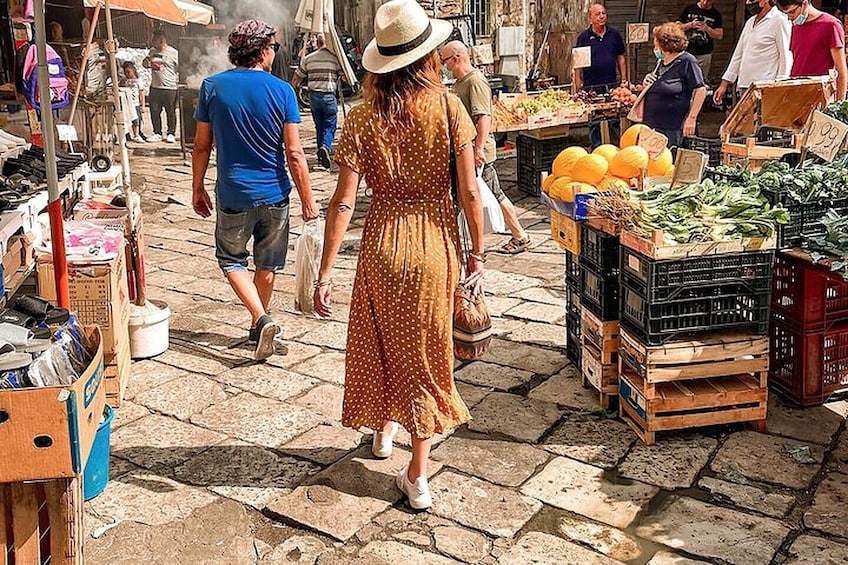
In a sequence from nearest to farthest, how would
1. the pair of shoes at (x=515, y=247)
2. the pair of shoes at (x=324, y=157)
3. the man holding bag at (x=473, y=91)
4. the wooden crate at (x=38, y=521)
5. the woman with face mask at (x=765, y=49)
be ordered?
1. the wooden crate at (x=38, y=521)
2. the man holding bag at (x=473, y=91)
3. the woman with face mask at (x=765, y=49)
4. the pair of shoes at (x=515, y=247)
5. the pair of shoes at (x=324, y=157)

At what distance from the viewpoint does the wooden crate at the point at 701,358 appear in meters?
4.41

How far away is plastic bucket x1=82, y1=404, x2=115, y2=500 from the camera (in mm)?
4012

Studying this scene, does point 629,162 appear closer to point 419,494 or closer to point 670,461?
A: point 670,461

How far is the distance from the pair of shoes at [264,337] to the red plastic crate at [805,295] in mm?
2940

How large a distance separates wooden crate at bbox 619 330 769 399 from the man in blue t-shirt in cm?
230

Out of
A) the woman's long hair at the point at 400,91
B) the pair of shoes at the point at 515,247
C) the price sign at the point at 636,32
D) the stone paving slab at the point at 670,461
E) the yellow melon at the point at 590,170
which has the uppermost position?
the price sign at the point at 636,32

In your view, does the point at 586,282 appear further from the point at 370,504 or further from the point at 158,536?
the point at 158,536

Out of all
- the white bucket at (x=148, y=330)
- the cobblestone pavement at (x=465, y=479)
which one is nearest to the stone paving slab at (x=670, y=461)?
the cobblestone pavement at (x=465, y=479)

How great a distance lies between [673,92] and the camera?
790cm

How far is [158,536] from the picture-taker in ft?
12.7

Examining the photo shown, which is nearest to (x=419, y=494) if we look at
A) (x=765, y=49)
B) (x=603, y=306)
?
(x=603, y=306)

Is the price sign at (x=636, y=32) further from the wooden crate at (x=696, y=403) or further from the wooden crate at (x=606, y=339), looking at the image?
the wooden crate at (x=696, y=403)

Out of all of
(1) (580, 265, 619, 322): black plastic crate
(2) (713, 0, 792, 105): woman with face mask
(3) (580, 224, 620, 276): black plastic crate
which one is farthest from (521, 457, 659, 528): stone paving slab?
(2) (713, 0, 792, 105): woman with face mask

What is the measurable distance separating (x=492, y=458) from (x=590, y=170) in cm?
175
